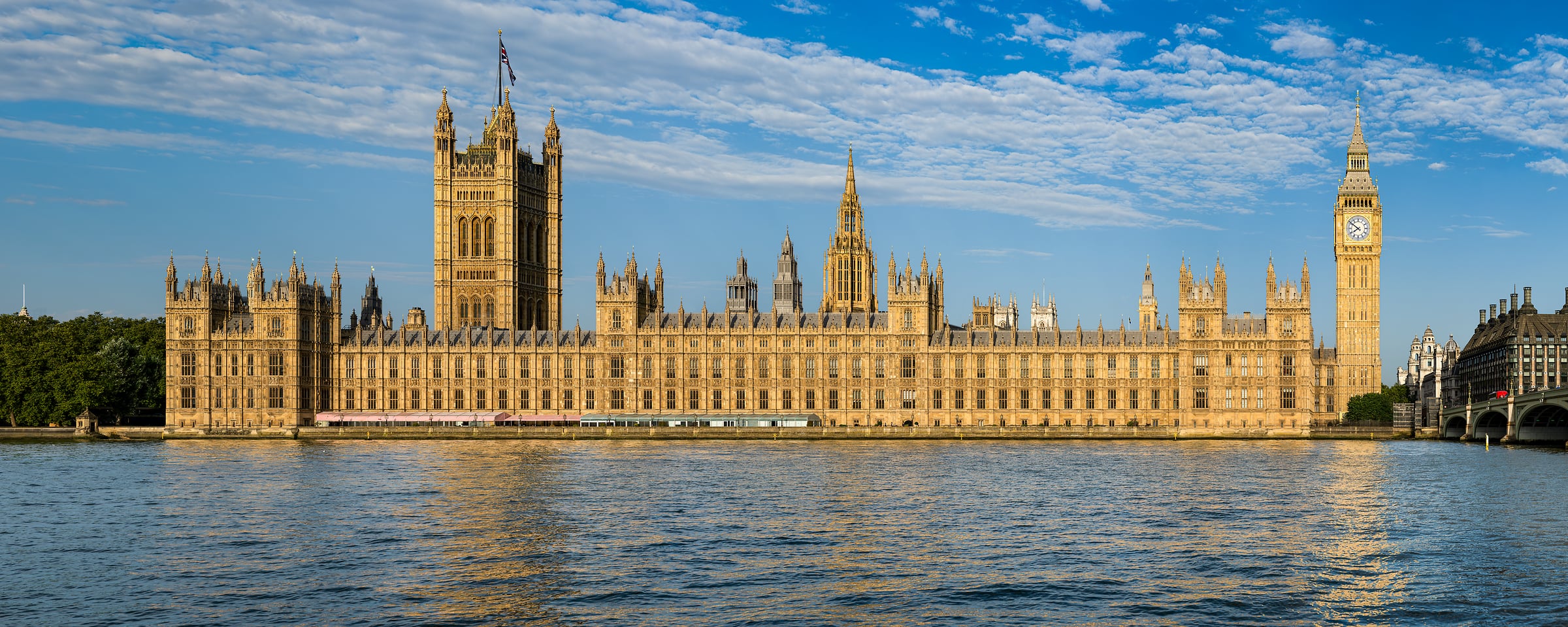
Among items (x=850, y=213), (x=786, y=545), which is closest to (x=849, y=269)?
(x=850, y=213)

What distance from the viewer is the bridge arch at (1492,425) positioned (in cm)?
13538

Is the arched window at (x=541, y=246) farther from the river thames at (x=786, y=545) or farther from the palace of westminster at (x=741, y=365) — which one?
the river thames at (x=786, y=545)

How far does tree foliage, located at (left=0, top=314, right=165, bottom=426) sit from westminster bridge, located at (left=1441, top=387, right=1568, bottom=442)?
5125 inches

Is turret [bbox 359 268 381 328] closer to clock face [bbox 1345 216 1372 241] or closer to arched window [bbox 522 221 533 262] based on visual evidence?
arched window [bbox 522 221 533 262]

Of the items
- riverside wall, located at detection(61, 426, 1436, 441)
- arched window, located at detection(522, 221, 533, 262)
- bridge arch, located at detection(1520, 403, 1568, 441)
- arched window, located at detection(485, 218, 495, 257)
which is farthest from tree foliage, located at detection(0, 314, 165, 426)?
bridge arch, located at detection(1520, 403, 1568, 441)

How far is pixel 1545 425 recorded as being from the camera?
13475 cm

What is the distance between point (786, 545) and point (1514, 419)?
9925 centimetres

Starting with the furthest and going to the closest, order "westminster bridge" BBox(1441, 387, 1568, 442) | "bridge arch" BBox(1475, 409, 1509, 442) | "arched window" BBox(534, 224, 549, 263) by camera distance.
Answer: "arched window" BBox(534, 224, 549, 263) < "bridge arch" BBox(1475, 409, 1509, 442) < "westminster bridge" BBox(1441, 387, 1568, 442)

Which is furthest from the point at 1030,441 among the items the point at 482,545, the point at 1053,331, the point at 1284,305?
the point at 482,545

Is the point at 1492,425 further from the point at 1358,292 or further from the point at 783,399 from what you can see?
the point at 783,399

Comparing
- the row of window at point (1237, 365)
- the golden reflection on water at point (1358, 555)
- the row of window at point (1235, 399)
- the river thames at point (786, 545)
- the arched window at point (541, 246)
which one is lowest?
the golden reflection on water at point (1358, 555)

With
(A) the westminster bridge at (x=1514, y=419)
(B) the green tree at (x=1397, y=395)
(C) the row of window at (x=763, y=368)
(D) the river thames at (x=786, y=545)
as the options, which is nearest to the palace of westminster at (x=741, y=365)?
(C) the row of window at (x=763, y=368)

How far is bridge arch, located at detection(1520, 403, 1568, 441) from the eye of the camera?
13175 cm

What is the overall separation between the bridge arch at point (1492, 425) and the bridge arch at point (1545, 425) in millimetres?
1872
